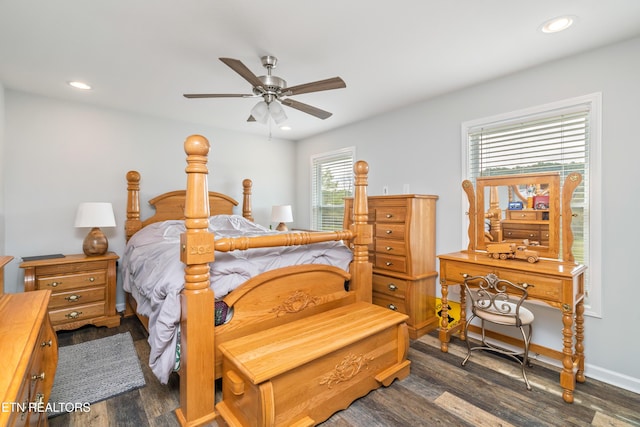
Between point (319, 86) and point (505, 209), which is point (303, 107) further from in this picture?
point (505, 209)

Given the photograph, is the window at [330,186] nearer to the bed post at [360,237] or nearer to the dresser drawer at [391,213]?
the dresser drawer at [391,213]

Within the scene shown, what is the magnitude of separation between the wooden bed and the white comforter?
8cm

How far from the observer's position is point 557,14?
6.01ft

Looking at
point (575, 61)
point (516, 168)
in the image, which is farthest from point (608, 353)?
point (575, 61)

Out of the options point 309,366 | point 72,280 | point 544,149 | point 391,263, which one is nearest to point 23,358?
point 309,366

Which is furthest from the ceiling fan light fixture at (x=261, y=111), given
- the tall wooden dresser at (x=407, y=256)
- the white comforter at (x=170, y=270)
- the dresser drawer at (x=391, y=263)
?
the dresser drawer at (x=391, y=263)

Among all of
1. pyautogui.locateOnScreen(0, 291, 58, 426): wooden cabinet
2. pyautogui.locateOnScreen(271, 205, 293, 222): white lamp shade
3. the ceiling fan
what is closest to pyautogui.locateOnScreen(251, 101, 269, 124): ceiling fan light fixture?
the ceiling fan

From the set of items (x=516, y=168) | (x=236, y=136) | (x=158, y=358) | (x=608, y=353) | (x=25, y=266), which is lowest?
(x=608, y=353)

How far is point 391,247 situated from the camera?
10.1 ft

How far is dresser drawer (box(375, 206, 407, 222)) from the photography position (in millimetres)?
2973

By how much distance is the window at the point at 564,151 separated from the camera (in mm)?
2232

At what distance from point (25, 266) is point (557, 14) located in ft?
14.9

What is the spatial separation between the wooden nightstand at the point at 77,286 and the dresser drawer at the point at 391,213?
2830mm

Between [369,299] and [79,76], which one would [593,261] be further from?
[79,76]
